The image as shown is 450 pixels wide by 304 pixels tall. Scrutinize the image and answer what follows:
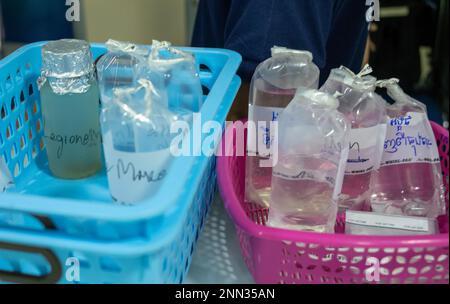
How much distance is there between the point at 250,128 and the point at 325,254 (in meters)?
0.21

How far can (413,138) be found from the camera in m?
0.64

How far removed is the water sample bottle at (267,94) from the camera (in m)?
0.66

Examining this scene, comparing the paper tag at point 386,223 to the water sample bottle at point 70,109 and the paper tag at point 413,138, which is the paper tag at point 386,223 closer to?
the paper tag at point 413,138

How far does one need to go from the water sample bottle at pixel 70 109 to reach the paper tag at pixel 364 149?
13.7 inches

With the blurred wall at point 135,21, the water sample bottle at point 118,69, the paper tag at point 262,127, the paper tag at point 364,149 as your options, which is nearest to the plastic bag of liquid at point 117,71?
the water sample bottle at point 118,69

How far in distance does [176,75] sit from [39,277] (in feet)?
0.97

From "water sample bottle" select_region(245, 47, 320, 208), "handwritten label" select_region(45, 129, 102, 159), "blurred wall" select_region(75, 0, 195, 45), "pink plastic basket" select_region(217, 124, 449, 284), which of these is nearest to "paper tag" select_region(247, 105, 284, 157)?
"water sample bottle" select_region(245, 47, 320, 208)

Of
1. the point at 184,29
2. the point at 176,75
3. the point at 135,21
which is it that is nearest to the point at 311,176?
the point at 176,75

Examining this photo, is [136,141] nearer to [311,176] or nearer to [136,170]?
[136,170]

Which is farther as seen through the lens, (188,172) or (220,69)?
(220,69)

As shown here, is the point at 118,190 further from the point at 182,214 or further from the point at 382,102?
the point at 382,102

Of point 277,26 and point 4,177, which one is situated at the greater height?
point 277,26

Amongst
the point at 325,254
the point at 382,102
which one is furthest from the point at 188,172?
the point at 382,102

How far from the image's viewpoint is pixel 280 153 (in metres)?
0.59
